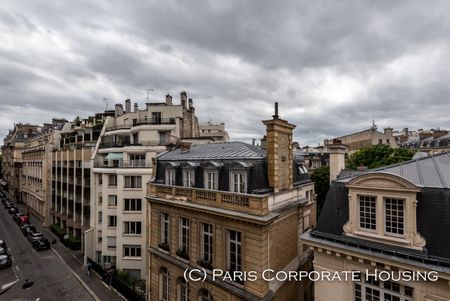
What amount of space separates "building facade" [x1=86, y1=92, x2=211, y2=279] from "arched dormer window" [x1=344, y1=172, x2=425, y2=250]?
64.5 ft

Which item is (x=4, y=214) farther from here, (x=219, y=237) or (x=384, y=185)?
(x=384, y=185)

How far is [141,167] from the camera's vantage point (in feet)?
96.8

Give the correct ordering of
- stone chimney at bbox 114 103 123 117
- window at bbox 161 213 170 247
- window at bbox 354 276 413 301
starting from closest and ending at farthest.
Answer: window at bbox 354 276 413 301, window at bbox 161 213 170 247, stone chimney at bbox 114 103 123 117

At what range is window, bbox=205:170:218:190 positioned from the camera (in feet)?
54.7

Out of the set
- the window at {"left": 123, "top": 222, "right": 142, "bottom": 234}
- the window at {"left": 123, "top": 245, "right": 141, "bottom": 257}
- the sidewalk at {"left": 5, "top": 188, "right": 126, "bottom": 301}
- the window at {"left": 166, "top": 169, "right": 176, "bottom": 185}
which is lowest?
the sidewalk at {"left": 5, "top": 188, "right": 126, "bottom": 301}

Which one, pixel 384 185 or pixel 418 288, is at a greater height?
pixel 384 185

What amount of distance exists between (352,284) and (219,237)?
7504 mm

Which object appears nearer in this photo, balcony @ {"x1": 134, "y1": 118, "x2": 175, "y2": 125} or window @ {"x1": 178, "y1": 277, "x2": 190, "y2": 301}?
window @ {"x1": 178, "y1": 277, "x2": 190, "y2": 301}

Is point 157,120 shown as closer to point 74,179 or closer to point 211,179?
point 74,179

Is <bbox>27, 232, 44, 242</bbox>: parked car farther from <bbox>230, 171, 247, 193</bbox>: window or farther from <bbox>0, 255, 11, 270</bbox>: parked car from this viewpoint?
<bbox>230, 171, 247, 193</bbox>: window

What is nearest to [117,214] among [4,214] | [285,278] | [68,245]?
[68,245]

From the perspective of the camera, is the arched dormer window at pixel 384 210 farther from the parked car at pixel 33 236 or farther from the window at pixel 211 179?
the parked car at pixel 33 236

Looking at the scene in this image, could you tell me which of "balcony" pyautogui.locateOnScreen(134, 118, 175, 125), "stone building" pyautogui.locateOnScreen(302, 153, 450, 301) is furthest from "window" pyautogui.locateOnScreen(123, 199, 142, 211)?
"stone building" pyautogui.locateOnScreen(302, 153, 450, 301)

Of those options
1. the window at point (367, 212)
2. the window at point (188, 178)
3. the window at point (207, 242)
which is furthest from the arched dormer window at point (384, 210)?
the window at point (188, 178)
